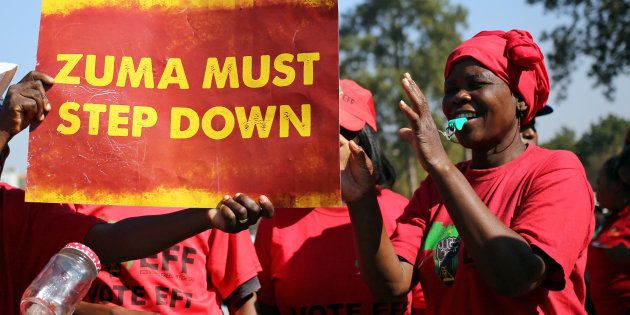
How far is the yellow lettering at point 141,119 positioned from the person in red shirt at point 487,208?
0.63 m

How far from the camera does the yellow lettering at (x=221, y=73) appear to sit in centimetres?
267

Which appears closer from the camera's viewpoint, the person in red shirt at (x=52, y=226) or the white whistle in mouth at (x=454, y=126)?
the person in red shirt at (x=52, y=226)

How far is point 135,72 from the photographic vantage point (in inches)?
106

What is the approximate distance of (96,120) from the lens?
268 cm

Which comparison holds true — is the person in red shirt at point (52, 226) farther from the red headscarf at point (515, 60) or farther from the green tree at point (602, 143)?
the green tree at point (602, 143)

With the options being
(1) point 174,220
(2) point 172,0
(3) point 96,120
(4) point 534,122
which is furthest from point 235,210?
(4) point 534,122

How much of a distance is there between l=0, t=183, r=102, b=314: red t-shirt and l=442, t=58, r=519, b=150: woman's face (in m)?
1.30

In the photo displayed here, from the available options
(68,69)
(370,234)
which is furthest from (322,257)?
(68,69)

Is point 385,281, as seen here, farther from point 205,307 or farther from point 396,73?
point 396,73

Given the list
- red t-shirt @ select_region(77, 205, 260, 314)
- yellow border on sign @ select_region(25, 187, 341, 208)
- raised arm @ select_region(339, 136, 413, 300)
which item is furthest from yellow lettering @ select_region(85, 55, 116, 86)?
raised arm @ select_region(339, 136, 413, 300)

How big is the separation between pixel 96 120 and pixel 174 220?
1.31ft

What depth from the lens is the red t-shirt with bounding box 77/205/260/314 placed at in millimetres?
3141

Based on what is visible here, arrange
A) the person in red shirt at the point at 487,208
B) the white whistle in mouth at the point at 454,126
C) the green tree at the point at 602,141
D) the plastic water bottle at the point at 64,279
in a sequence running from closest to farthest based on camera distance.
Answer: the plastic water bottle at the point at 64,279
the person in red shirt at the point at 487,208
the white whistle in mouth at the point at 454,126
the green tree at the point at 602,141

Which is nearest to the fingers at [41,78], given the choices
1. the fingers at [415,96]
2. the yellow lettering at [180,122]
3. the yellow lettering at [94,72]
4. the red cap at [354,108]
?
the yellow lettering at [94,72]
